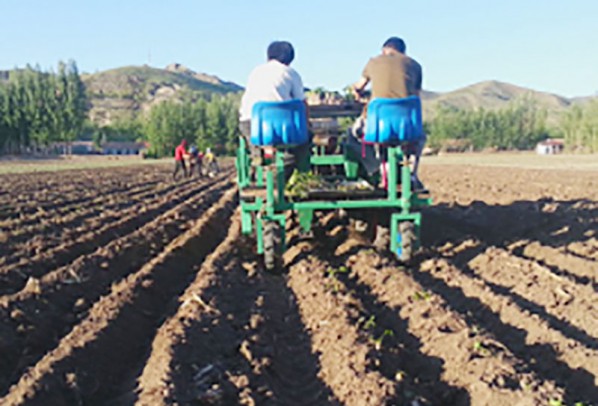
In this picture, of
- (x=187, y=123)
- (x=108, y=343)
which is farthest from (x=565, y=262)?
(x=187, y=123)

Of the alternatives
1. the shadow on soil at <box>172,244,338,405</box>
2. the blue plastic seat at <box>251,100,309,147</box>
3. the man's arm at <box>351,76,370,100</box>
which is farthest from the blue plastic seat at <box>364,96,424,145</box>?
the shadow on soil at <box>172,244,338,405</box>

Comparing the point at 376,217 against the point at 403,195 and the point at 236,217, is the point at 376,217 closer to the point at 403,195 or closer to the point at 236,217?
the point at 403,195

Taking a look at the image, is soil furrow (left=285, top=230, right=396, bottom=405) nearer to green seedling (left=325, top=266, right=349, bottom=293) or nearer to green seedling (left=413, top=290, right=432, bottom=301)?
green seedling (left=325, top=266, right=349, bottom=293)

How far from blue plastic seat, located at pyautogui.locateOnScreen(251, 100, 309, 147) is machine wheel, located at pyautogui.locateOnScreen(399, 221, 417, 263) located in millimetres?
1581

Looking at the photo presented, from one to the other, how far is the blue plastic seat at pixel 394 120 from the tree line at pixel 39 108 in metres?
72.1

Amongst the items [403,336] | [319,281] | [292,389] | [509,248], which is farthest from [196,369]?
[509,248]

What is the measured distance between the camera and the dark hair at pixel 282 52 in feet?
25.2

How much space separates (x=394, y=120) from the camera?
23.0 feet

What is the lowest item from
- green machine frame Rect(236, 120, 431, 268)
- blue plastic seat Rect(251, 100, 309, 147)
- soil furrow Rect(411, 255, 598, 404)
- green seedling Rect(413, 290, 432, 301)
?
soil furrow Rect(411, 255, 598, 404)

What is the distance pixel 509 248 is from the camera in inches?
332

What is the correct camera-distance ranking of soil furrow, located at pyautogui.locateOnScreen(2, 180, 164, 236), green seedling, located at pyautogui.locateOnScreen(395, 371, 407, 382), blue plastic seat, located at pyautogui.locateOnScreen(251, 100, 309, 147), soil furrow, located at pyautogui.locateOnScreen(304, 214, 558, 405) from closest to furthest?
soil furrow, located at pyautogui.locateOnScreen(304, 214, 558, 405) → green seedling, located at pyautogui.locateOnScreen(395, 371, 407, 382) → blue plastic seat, located at pyautogui.locateOnScreen(251, 100, 309, 147) → soil furrow, located at pyautogui.locateOnScreen(2, 180, 164, 236)

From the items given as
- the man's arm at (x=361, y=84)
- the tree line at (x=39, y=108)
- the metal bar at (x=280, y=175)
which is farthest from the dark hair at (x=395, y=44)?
the tree line at (x=39, y=108)

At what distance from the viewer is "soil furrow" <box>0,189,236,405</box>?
12.9ft

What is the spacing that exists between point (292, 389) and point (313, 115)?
6374 mm
